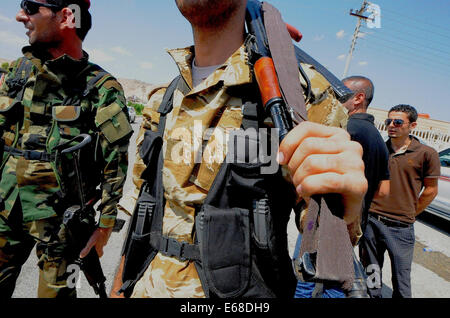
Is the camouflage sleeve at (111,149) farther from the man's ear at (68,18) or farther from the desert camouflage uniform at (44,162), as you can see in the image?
the man's ear at (68,18)

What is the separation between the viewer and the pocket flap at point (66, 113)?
5.83 ft

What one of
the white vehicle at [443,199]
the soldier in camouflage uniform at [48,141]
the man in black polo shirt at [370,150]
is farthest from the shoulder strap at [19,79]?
the white vehicle at [443,199]

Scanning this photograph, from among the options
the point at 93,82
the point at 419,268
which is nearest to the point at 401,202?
the point at 419,268

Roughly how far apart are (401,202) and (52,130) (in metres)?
3.63

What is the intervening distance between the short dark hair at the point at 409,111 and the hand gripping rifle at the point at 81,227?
3618mm

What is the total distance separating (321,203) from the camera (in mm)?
638

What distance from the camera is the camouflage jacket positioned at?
1760mm

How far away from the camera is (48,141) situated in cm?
178

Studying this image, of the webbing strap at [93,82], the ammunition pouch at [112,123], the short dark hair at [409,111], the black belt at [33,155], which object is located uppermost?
the short dark hair at [409,111]

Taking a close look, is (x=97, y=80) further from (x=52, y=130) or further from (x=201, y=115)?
(x=201, y=115)

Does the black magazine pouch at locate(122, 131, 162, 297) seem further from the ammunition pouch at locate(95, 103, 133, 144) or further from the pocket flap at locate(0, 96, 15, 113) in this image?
the pocket flap at locate(0, 96, 15, 113)

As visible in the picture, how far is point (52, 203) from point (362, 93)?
3.20m
